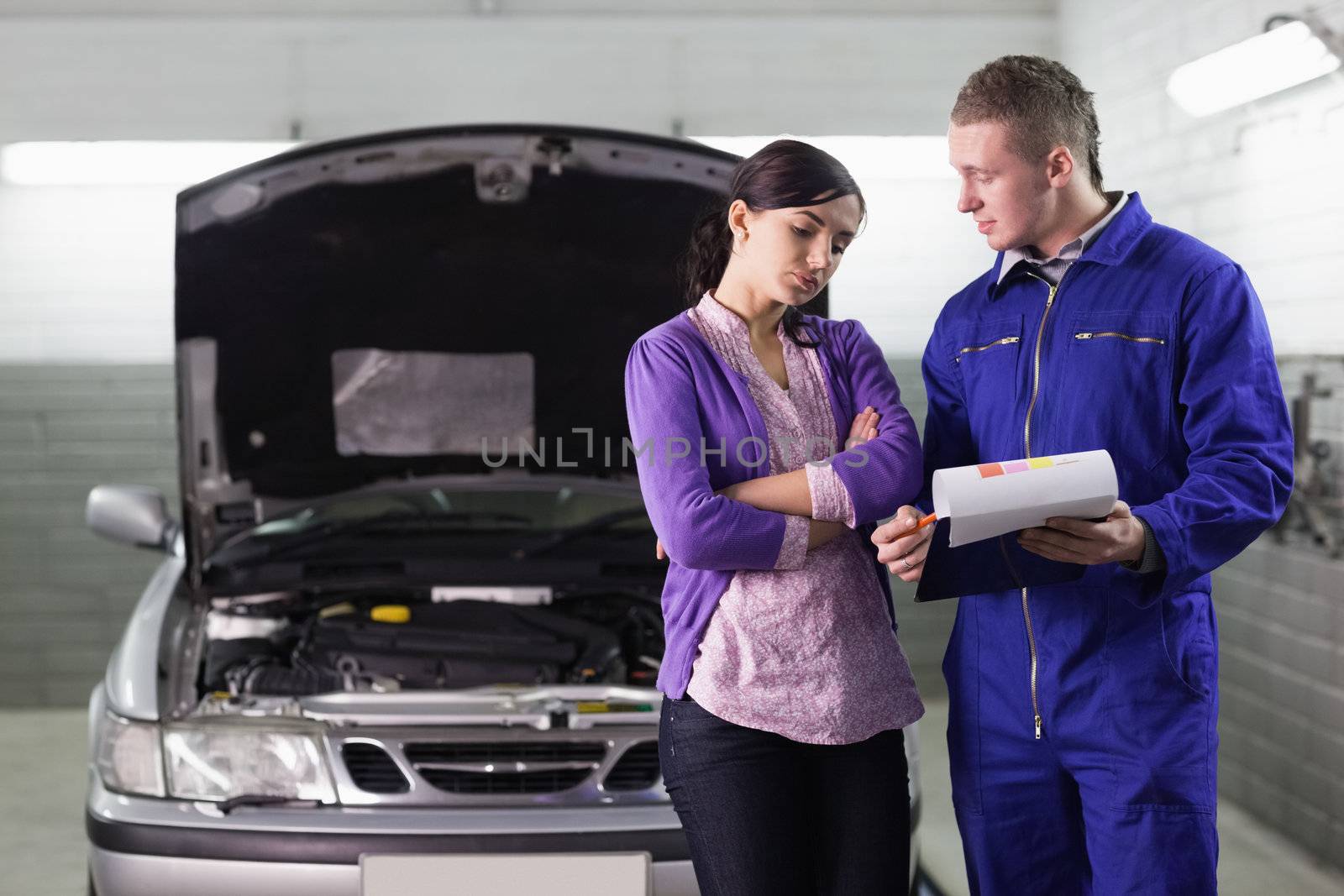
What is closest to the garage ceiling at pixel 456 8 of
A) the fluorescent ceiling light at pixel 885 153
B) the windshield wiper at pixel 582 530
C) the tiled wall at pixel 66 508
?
the fluorescent ceiling light at pixel 885 153

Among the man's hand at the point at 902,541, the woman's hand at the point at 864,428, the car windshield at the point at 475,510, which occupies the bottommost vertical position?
the car windshield at the point at 475,510

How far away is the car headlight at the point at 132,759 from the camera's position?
7.56 feet

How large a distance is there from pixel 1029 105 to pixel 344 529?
198cm

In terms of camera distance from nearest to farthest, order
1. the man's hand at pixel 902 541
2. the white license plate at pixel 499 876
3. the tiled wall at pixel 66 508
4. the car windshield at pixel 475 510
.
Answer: the man's hand at pixel 902 541, the white license plate at pixel 499 876, the car windshield at pixel 475 510, the tiled wall at pixel 66 508

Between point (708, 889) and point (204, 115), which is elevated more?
point (204, 115)

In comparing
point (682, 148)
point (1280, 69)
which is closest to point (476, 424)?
point (682, 148)

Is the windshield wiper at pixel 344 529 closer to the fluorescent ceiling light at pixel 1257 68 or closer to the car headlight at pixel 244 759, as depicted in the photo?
the car headlight at pixel 244 759

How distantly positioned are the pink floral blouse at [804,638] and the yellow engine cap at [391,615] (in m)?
1.37

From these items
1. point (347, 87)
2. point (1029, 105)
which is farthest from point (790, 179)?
point (347, 87)

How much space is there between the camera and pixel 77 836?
12.7ft

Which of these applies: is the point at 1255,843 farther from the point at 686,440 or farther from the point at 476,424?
the point at 686,440

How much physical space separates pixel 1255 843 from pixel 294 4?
4.63 metres

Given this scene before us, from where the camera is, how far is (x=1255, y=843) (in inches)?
144

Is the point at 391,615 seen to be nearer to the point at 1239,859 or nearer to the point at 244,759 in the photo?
the point at 244,759
